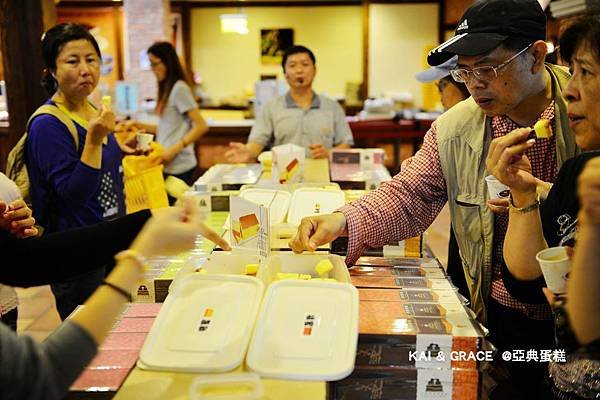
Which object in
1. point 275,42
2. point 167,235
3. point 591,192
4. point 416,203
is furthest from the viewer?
point 275,42

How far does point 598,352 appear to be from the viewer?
1060 millimetres

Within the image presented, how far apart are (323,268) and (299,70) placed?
3.09 m

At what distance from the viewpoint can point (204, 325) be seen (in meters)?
1.53

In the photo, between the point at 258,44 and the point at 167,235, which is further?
the point at 258,44

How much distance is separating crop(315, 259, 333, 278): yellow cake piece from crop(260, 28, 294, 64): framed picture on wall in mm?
10234

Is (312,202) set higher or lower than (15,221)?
lower

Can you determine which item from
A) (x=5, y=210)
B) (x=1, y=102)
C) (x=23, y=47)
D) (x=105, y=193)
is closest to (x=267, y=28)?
(x=1, y=102)

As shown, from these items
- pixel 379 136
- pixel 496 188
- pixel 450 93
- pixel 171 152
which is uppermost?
pixel 450 93

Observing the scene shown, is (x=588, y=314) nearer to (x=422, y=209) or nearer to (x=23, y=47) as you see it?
(x=422, y=209)

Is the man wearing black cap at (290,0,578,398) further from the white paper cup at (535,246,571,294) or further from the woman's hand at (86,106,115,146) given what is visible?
the woman's hand at (86,106,115,146)

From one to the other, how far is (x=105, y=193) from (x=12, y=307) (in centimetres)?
67

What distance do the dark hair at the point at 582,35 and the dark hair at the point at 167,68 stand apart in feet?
12.7

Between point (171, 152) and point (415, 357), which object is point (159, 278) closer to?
point (415, 357)

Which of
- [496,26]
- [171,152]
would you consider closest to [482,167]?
[496,26]
